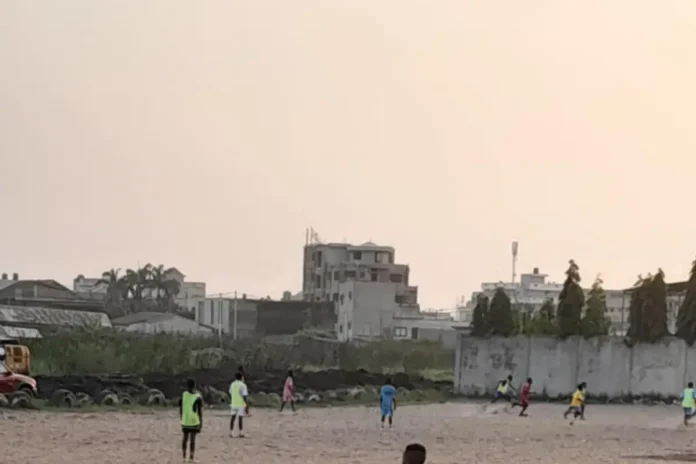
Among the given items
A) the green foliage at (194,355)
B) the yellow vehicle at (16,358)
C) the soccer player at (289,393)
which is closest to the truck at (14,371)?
the yellow vehicle at (16,358)

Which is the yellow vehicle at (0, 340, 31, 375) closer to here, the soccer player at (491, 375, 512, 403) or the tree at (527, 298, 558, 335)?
the soccer player at (491, 375, 512, 403)

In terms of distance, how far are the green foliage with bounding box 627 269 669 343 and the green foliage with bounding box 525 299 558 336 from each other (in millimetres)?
3490

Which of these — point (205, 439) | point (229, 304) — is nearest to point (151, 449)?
point (205, 439)

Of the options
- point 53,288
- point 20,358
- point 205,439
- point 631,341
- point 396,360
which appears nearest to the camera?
point 205,439

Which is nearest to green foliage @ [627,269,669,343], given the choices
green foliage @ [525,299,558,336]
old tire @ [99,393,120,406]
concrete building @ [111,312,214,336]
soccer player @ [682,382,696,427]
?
green foliage @ [525,299,558,336]

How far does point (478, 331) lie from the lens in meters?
50.4

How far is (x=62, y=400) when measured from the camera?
121 ft

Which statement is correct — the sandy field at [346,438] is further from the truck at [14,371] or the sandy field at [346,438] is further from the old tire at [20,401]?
the truck at [14,371]

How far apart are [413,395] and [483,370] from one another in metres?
3.00

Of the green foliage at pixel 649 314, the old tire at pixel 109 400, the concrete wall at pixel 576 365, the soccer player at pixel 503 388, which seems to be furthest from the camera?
the green foliage at pixel 649 314

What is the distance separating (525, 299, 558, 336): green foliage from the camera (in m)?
49.6

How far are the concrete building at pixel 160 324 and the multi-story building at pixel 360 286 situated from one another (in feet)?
37.9

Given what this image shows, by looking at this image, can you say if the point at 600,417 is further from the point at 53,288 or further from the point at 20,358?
the point at 53,288

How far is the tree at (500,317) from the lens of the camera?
163ft
